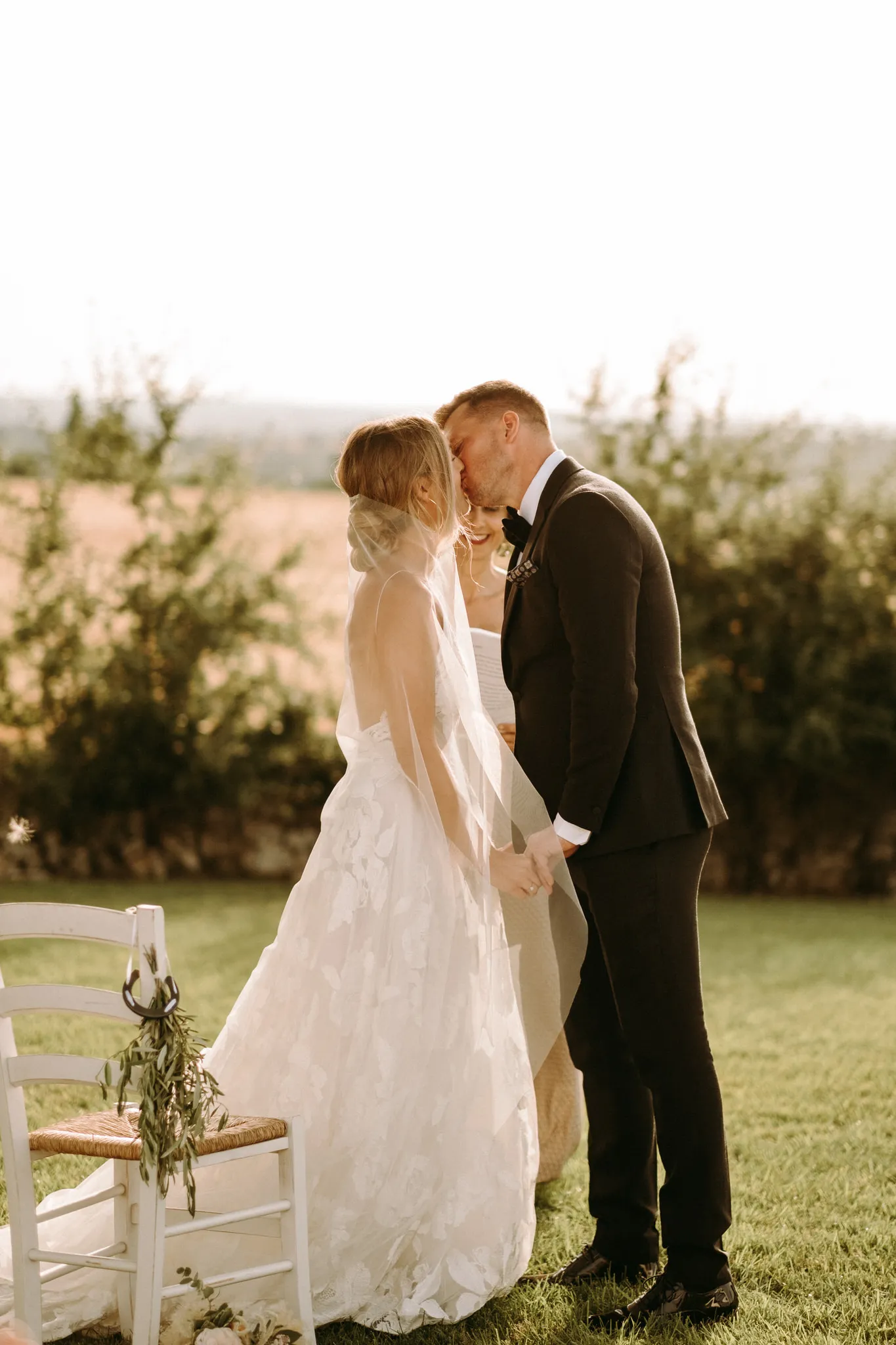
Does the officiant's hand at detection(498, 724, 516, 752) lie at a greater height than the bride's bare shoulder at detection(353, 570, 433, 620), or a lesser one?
lesser

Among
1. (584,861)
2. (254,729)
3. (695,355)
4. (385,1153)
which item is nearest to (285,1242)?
(385,1153)

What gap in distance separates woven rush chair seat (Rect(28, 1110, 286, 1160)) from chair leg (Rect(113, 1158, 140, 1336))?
193mm

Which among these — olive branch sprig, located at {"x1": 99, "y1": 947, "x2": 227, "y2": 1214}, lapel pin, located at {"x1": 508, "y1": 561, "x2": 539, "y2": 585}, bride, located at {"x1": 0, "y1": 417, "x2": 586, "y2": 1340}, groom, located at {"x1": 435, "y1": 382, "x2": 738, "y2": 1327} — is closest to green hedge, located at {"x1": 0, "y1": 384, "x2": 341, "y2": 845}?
bride, located at {"x1": 0, "y1": 417, "x2": 586, "y2": 1340}

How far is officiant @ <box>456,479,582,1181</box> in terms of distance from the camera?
4203 millimetres

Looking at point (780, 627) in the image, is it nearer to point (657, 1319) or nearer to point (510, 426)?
point (510, 426)

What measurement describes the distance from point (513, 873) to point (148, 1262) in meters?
1.17

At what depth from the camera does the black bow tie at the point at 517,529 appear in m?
3.38

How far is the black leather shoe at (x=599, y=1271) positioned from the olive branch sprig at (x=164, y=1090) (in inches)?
43.5

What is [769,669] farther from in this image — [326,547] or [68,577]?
[68,577]

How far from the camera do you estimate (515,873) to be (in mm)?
3281

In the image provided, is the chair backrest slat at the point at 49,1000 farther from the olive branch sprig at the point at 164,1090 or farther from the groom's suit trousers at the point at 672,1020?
the groom's suit trousers at the point at 672,1020

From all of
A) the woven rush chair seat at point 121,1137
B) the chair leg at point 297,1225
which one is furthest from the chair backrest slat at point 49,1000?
the chair leg at point 297,1225

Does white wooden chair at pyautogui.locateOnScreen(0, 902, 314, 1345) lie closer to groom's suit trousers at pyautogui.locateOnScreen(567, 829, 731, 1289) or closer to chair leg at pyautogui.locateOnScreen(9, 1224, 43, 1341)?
chair leg at pyautogui.locateOnScreen(9, 1224, 43, 1341)

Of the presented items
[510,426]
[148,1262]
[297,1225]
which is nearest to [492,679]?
[510,426]
